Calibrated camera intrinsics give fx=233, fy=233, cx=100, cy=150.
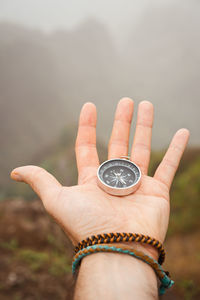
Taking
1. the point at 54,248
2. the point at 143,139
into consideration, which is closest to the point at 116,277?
the point at 143,139

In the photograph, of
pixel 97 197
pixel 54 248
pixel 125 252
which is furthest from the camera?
pixel 54 248

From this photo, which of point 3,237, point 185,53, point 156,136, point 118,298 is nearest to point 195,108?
point 156,136

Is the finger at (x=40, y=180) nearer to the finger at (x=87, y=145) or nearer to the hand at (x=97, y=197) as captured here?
the hand at (x=97, y=197)

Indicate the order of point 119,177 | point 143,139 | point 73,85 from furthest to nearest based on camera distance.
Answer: point 73,85
point 143,139
point 119,177

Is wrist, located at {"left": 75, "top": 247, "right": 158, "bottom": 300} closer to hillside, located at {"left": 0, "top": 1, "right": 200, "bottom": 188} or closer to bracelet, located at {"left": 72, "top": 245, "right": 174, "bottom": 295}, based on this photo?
bracelet, located at {"left": 72, "top": 245, "right": 174, "bottom": 295}

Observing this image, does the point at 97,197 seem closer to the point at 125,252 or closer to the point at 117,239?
the point at 117,239

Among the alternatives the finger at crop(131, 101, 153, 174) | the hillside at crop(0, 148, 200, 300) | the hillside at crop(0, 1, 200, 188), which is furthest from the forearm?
the hillside at crop(0, 1, 200, 188)
